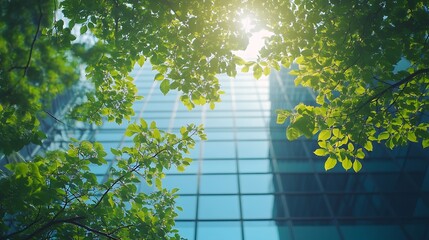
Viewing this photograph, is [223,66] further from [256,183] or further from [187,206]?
[256,183]

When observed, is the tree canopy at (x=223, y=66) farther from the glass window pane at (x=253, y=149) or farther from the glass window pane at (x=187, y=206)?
the glass window pane at (x=253, y=149)

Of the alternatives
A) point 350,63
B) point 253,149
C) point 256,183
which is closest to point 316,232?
point 256,183

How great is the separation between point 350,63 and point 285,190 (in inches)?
295

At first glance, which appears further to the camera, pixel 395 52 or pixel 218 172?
pixel 218 172

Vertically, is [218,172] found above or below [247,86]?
below

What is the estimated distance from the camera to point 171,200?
484 cm

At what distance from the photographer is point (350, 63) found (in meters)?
4.14

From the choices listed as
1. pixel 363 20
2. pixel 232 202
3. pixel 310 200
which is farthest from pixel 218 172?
pixel 363 20

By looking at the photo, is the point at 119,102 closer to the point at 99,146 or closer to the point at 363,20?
the point at 99,146

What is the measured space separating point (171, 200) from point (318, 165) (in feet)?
29.2

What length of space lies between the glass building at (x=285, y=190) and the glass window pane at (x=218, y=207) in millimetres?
35

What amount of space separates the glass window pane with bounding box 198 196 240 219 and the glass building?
0.04 meters

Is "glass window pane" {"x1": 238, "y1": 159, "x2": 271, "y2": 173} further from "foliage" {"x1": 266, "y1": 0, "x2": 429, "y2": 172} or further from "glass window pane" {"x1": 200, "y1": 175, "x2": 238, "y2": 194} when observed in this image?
"foliage" {"x1": 266, "y1": 0, "x2": 429, "y2": 172}

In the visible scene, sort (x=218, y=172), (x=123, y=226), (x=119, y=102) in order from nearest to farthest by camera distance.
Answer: (x=123, y=226) → (x=119, y=102) → (x=218, y=172)
